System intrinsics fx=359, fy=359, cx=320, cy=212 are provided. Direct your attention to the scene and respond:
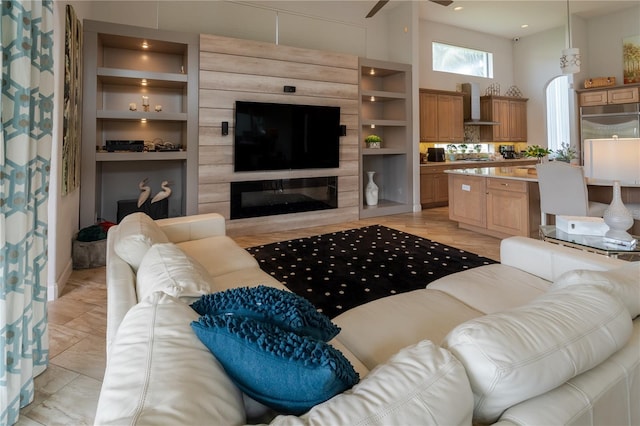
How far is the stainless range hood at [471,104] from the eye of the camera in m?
7.97

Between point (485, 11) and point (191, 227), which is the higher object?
point (485, 11)

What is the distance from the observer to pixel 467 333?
2.64 feet

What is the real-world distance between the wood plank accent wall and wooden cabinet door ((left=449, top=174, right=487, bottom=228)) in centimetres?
153

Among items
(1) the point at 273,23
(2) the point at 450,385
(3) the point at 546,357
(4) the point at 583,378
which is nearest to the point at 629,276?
(4) the point at 583,378

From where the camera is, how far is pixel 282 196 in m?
5.42

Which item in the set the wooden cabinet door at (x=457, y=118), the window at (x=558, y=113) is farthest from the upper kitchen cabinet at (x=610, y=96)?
the wooden cabinet door at (x=457, y=118)

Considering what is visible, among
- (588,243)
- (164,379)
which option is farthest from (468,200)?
(164,379)

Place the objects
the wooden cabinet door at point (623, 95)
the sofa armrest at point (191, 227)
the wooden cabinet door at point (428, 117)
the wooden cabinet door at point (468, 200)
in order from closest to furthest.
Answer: the sofa armrest at point (191, 227) < the wooden cabinet door at point (468, 200) < the wooden cabinet door at point (623, 95) < the wooden cabinet door at point (428, 117)

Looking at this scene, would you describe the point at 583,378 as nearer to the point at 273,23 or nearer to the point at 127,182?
the point at 127,182

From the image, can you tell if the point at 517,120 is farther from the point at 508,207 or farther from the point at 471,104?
the point at 508,207

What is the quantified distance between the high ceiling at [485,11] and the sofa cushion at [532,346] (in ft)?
20.0

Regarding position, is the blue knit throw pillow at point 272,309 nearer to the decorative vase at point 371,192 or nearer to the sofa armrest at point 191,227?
the sofa armrest at point 191,227

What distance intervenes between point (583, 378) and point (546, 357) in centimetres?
18

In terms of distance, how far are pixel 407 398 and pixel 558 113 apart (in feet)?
32.1
